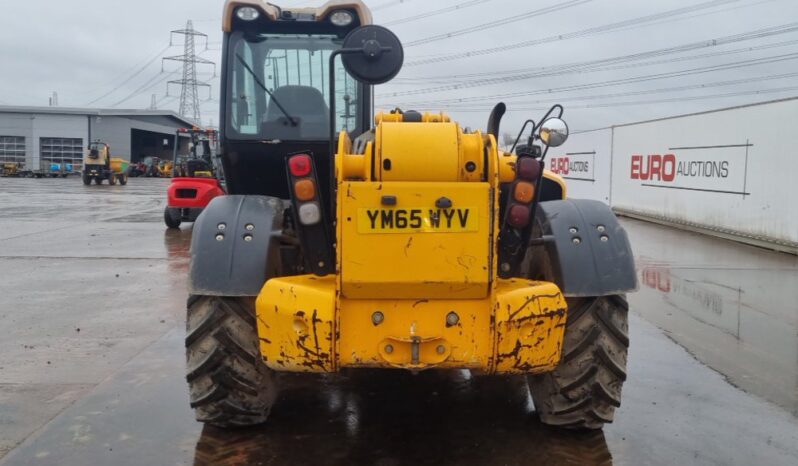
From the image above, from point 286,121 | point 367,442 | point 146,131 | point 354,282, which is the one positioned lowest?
point 367,442

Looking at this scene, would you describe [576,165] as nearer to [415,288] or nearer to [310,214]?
[310,214]

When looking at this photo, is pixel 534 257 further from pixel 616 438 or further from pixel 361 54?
pixel 361 54

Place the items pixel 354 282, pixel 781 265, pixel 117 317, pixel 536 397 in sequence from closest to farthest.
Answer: pixel 354 282
pixel 536 397
pixel 117 317
pixel 781 265

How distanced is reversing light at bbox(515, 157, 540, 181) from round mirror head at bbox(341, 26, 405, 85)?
2.55 ft

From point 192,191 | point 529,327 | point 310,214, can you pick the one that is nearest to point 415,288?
point 529,327

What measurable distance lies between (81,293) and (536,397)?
631cm

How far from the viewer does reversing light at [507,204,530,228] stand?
3600 millimetres

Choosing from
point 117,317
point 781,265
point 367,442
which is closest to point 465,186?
point 367,442

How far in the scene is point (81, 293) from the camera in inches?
337

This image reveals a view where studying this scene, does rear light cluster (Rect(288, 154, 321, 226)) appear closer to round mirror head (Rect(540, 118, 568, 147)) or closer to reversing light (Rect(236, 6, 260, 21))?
round mirror head (Rect(540, 118, 568, 147))

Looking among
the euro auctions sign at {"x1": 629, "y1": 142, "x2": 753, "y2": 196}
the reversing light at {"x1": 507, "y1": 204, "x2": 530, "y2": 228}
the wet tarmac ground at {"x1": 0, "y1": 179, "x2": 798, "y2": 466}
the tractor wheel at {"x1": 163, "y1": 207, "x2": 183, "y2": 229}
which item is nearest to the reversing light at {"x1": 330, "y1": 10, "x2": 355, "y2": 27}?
the reversing light at {"x1": 507, "y1": 204, "x2": 530, "y2": 228}

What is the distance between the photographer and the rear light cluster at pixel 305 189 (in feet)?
11.8

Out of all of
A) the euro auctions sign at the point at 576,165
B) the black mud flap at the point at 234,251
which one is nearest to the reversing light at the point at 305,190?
the black mud flap at the point at 234,251

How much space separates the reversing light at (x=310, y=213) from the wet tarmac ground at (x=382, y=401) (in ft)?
4.15
